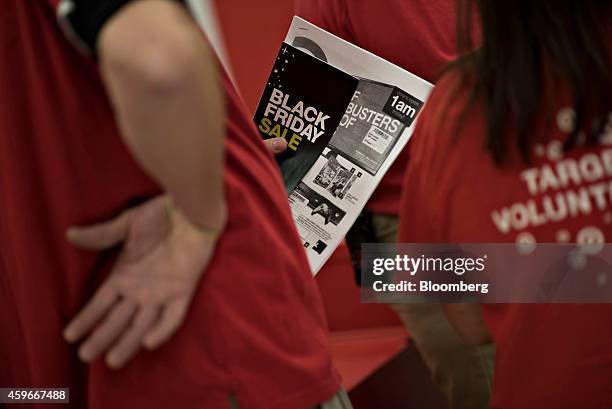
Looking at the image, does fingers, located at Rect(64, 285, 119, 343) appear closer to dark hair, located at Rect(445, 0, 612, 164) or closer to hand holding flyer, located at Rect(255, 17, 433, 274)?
hand holding flyer, located at Rect(255, 17, 433, 274)

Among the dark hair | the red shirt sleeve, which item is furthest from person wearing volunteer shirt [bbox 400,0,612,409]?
the red shirt sleeve

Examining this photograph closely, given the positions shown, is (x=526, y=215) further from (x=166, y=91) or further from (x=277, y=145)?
(x=166, y=91)

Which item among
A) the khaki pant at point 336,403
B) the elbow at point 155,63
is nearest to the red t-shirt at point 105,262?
the khaki pant at point 336,403

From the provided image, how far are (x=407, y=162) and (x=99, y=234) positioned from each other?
1.21 feet

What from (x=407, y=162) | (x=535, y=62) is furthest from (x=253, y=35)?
(x=535, y=62)

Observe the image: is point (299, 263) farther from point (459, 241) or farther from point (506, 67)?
point (506, 67)

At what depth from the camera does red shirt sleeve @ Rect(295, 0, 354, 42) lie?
34.4 inches

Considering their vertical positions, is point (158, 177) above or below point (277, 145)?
above

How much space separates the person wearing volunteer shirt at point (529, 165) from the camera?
2.30ft

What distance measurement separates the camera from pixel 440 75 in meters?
0.80

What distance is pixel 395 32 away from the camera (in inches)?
33.5

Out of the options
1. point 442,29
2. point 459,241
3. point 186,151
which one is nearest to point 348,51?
point 442,29

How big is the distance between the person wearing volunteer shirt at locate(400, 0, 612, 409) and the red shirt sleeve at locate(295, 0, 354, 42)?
0.15 meters

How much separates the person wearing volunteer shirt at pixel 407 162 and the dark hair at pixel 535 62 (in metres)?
0.09
